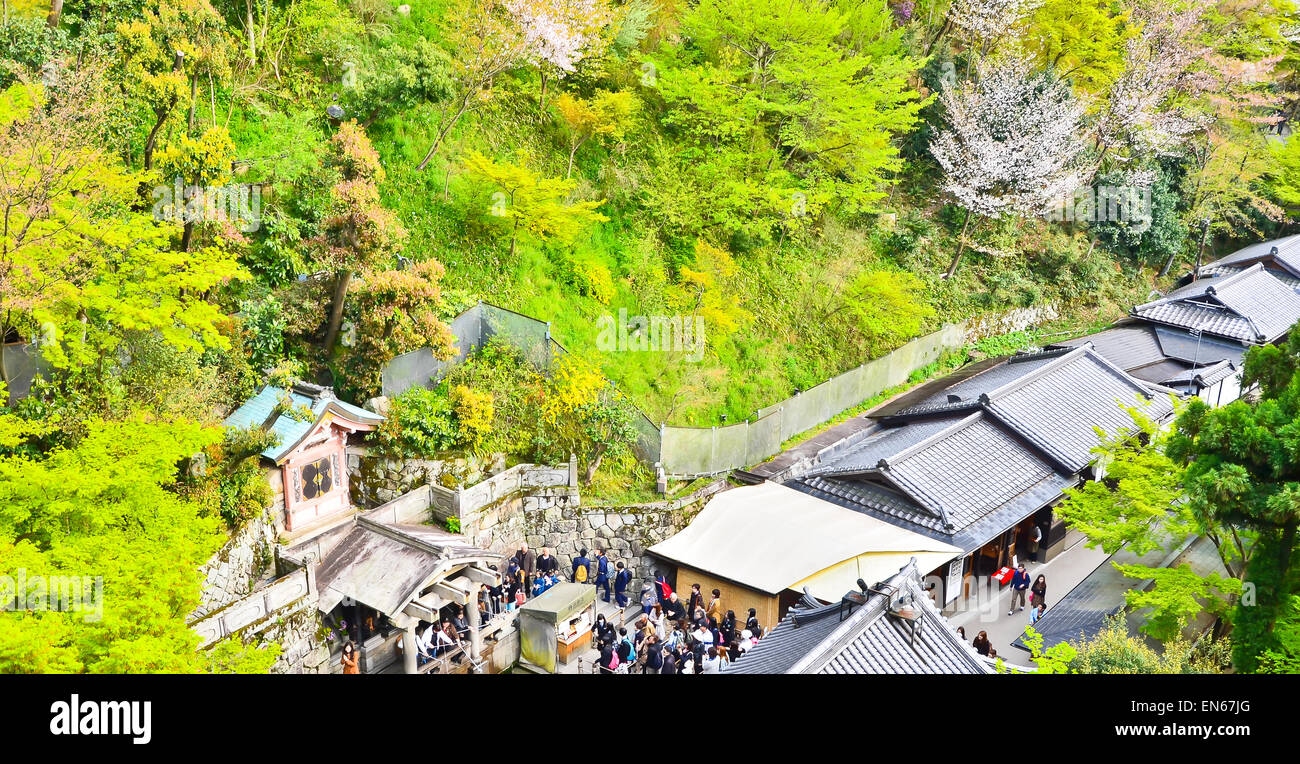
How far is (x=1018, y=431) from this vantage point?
76.2 feet

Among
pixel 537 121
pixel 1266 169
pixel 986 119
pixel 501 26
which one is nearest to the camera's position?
pixel 501 26

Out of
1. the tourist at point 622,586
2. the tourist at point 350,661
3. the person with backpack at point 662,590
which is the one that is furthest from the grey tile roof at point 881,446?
the tourist at point 350,661

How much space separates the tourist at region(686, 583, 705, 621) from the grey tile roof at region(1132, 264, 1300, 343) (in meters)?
22.1

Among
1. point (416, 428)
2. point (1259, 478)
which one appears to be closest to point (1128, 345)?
point (1259, 478)

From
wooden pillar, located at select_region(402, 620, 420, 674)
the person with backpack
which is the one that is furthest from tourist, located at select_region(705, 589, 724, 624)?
wooden pillar, located at select_region(402, 620, 420, 674)

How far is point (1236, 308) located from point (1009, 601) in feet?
56.6

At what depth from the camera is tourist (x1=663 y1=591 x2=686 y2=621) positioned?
2005cm

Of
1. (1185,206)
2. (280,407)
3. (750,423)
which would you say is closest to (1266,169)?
(1185,206)

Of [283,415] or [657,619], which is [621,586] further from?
[283,415]

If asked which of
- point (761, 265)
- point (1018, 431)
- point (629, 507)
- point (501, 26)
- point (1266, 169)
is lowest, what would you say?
point (629, 507)

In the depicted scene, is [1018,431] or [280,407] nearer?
[280,407]

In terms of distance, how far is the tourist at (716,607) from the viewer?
20188mm
